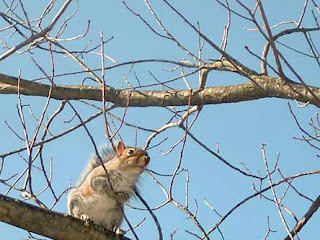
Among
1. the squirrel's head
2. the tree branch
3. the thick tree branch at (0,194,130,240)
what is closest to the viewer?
the thick tree branch at (0,194,130,240)

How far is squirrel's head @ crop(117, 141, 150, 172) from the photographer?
4.54 metres

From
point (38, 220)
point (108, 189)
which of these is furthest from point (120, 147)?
point (38, 220)

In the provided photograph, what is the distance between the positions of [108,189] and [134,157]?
0.49 metres

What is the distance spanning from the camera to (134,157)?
15.1ft

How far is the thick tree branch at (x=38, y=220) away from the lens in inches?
114

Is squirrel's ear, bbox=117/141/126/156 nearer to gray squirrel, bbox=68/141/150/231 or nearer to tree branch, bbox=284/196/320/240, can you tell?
gray squirrel, bbox=68/141/150/231

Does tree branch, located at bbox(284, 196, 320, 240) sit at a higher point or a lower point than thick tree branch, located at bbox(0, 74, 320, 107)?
lower

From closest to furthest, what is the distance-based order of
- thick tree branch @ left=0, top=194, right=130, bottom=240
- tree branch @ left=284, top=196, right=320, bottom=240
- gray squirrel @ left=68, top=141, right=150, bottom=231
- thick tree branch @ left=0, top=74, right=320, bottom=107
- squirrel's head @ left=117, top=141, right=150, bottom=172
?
thick tree branch @ left=0, top=194, right=130, bottom=240 → tree branch @ left=284, top=196, right=320, bottom=240 → thick tree branch @ left=0, top=74, right=320, bottom=107 → gray squirrel @ left=68, top=141, right=150, bottom=231 → squirrel's head @ left=117, top=141, right=150, bottom=172

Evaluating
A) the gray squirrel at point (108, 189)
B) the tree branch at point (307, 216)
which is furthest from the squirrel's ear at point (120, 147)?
the tree branch at point (307, 216)

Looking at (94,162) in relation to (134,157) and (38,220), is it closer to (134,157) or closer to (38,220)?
(134,157)

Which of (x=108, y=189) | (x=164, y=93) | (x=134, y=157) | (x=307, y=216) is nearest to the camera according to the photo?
(x=307, y=216)

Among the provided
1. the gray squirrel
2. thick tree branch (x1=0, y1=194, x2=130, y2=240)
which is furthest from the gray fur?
thick tree branch (x1=0, y1=194, x2=130, y2=240)

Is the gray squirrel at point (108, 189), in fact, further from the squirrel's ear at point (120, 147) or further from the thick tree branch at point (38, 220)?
the thick tree branch at point (38, 220)

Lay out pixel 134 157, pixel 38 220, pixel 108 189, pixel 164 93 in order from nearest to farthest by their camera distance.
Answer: pixel 38 220, pixel 164 93, pixel 108 189, pixel 134 157
